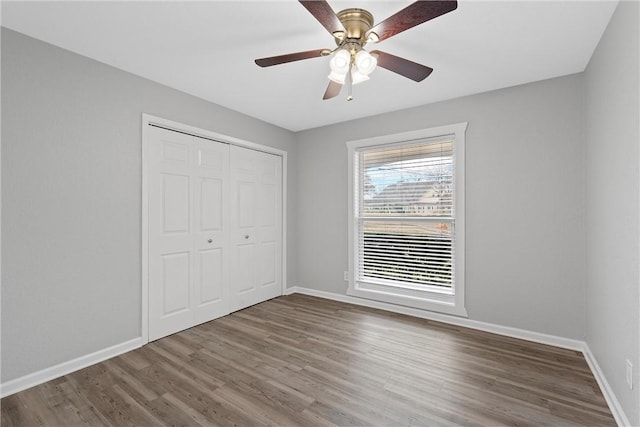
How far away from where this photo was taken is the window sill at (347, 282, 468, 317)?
338 centimetres

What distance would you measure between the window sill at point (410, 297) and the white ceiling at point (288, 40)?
2315 millimetres

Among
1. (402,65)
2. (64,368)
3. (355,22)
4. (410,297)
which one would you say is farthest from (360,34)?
(64,368)

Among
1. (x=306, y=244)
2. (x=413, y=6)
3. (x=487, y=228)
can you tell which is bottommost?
(x=306, y=244)

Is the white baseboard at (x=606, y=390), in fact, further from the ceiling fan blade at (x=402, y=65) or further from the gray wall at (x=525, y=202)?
the ceiling fan blade at (x=402, y=65)

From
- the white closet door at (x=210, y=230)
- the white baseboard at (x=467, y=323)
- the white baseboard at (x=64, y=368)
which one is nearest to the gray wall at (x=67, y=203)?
the white baseboard at (x=64, y=368)

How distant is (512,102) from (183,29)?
3076 millimetres

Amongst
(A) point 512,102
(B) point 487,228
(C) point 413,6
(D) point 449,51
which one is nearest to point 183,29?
(C) point 413,6

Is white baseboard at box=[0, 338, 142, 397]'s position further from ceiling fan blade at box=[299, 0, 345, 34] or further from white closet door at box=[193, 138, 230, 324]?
ceiling fan blade at box=[299, 0, 345, 34]

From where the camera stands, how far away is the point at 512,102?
302 cm

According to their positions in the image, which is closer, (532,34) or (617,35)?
(617,35)

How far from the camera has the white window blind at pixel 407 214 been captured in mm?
3467

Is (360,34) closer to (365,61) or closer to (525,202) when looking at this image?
(365,61)

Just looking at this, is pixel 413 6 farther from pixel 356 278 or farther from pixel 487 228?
pixel 356 278

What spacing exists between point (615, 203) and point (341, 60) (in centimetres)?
199
